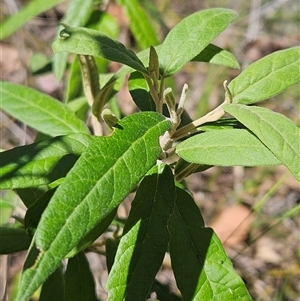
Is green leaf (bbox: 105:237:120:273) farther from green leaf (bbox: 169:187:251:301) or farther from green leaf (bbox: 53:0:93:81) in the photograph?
green leaf (bbox: 53:0:93:81)

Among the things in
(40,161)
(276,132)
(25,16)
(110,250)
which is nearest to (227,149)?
(276,132)

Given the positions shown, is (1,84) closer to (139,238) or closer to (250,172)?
(139,238)

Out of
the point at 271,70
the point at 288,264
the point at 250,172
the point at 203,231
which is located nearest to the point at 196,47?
the point at 271,70

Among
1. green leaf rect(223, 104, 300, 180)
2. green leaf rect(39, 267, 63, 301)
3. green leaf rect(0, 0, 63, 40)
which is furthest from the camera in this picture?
green leaf rect(0, 0, 63, 40)

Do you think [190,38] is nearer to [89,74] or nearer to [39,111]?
[89,74]

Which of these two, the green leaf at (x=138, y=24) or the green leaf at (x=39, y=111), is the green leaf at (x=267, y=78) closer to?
the green leaf at (x=39, y=111)

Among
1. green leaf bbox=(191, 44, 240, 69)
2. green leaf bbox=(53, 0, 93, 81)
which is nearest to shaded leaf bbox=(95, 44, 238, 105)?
green leaf bbox=(191, 44, 240, 69)
